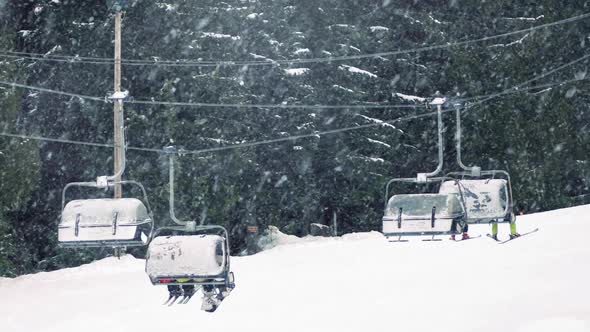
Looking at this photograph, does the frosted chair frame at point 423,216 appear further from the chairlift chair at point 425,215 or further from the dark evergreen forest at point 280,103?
the dark evergreen forest at point 280,103

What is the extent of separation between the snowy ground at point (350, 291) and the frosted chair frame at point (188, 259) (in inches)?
346

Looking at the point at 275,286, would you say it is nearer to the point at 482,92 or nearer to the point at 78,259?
the point at 78,259

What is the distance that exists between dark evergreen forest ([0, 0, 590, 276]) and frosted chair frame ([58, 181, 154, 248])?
14.6 meters

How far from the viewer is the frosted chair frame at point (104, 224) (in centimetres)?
1672

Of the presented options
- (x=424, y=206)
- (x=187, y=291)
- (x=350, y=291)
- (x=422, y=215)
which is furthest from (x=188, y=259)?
(x=350, y=291)

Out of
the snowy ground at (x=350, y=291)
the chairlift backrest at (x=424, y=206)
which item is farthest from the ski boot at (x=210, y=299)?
the snowy ground at (x=350, y=291)

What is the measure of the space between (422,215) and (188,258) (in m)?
4.18

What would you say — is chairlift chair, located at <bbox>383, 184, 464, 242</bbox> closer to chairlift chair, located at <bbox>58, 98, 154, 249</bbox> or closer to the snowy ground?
chairlift chair, located at <bbox>58, 98, 154, 249</bbox>

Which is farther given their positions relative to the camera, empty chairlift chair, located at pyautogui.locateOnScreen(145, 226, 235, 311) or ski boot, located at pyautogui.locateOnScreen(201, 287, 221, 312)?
ski boot, located at pyautogui.locateOnScreen(201, 287, 221, 312)

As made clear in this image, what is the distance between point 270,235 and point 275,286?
544 centimetres

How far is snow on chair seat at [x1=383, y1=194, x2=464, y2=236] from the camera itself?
17.8 m

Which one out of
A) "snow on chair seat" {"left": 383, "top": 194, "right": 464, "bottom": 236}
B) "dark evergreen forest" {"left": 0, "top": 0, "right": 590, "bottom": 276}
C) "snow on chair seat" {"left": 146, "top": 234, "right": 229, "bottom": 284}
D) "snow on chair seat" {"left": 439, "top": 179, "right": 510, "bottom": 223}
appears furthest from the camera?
"dark evergreen forest" {"left": 0, "top": 0, "right": 590, "bottom": 276}

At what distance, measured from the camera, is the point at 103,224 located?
16.8m

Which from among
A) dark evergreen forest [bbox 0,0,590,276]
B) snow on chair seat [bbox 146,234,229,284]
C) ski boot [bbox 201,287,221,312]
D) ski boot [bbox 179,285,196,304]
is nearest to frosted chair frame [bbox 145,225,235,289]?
snow on chair seat [bbox 146,234,229,284]
